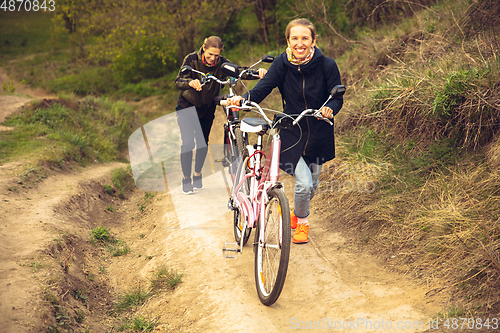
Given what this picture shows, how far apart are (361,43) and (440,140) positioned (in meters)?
3.83

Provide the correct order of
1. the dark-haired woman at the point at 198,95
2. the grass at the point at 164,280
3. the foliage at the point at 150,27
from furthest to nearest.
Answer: the foliage at the point at 150,27, the dark-haired woman at the point at 198,95, the grass at the point at 164,280

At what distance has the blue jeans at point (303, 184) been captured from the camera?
371 cm

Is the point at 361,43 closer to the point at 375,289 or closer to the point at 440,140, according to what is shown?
the point at 440,140

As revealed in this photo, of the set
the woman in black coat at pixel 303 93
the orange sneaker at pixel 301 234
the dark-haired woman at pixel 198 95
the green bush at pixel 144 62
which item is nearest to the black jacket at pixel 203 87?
the dark-haired woman at pixel 198 95

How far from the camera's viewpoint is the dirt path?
291cm

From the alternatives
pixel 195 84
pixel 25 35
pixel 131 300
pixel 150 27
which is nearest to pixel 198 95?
pixel 195 84

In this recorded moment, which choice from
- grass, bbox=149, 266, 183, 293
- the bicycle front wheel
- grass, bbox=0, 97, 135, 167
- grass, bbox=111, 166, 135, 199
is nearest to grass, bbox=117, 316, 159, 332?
grass, bbox=149, 266, 183, 293

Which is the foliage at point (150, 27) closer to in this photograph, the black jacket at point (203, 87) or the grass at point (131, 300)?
the black jacket at point (203, 87)

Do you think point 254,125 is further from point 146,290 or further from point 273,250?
point 146,290

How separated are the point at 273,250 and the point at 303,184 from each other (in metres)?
0.87

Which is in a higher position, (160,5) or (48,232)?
(160,5)

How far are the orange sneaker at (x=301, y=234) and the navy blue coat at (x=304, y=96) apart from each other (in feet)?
2.44

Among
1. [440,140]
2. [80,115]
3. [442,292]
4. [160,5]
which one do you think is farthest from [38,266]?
[160,5]

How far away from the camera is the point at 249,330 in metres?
2.86
